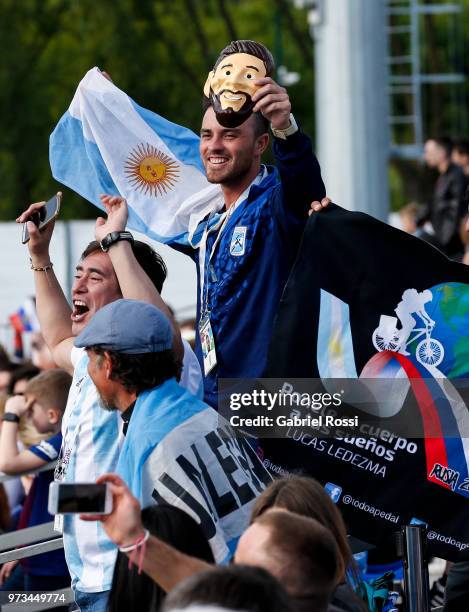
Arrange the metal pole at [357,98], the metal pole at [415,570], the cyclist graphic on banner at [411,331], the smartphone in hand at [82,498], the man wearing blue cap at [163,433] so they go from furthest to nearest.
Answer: the metal pole at [357,98]
the cyclist graphic on banner at [411,331]
the metal pole at [415,570]
the man wearing blue cap at [163,433]
the smartphone in hand at [82,498]

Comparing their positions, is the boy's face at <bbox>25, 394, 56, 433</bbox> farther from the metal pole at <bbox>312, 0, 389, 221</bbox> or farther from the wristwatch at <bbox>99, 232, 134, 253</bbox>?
the metal pole at <bbox>312, 0, 389, 221</bbox>

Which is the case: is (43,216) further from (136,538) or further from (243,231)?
(136,538)

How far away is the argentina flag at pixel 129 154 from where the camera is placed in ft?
18.0

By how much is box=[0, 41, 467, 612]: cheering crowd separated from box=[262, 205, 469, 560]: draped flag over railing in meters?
0.14

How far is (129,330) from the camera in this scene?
4070mm

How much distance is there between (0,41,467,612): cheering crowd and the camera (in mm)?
3195

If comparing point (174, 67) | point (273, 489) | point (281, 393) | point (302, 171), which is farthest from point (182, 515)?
point (174, 67)

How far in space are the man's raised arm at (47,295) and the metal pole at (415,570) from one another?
1.59 meters

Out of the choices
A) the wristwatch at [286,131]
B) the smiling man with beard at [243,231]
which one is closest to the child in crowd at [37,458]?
the smiling man with beard at [243,231]

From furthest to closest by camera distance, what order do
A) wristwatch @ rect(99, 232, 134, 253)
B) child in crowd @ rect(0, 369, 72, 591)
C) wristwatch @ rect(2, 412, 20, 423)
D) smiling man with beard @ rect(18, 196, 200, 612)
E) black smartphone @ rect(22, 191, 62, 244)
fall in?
wristwatch @ rect(2, 412, 20, 423), child in crowd @ rect(0, 369, 72, 591), black smartphone @ rect(22, 191, 62, 244), wristwatch @ rect(99, 232, 134, 253), smiling man with beard @ rect(18, 196, 200, 612)

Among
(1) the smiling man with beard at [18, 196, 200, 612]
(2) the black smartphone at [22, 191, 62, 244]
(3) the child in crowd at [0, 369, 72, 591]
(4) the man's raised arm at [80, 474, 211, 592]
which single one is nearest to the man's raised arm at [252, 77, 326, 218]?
(1) the smiling man with beard at [18, 196, 200, 612]

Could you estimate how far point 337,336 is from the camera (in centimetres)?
452

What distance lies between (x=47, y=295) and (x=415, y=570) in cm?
184

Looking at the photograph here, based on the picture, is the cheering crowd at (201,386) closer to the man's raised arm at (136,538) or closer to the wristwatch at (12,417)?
the man's raised arm at (136,538)
